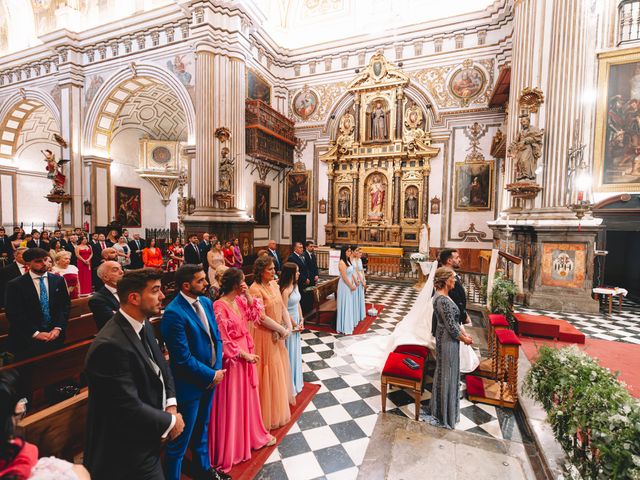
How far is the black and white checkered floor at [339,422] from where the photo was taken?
113 inches

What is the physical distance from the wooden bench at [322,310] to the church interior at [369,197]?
0.11 metres

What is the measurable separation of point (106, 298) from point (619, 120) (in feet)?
38.5

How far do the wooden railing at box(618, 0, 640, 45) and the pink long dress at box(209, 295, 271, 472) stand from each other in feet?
37.4

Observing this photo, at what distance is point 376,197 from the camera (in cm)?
1525

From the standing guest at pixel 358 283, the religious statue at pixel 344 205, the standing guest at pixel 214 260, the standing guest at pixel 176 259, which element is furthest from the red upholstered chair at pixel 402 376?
the religious statue at pixel 344 205

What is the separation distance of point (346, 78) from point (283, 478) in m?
16.2

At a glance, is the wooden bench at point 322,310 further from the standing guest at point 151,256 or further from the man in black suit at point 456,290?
the standing guest at point 151,256

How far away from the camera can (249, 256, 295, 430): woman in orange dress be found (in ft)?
10.5

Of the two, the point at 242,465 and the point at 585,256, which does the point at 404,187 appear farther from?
the point at 242,465

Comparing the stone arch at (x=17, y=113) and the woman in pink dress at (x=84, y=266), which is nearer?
the woman in pink dress at (x=84, y=266)

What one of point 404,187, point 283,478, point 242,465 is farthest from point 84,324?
point 404,187

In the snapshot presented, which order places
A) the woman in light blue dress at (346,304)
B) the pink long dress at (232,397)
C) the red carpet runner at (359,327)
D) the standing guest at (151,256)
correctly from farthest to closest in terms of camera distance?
the standing guest at (151,256) → the red carpet runner at (359,327) → the woman in light blue dress at (346,304) → the pink long dress at (232,397)

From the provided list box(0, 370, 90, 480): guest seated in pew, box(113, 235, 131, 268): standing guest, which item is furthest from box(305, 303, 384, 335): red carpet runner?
box(0, 370, 90, 480): guest seated in pew

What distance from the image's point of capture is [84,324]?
417cm
